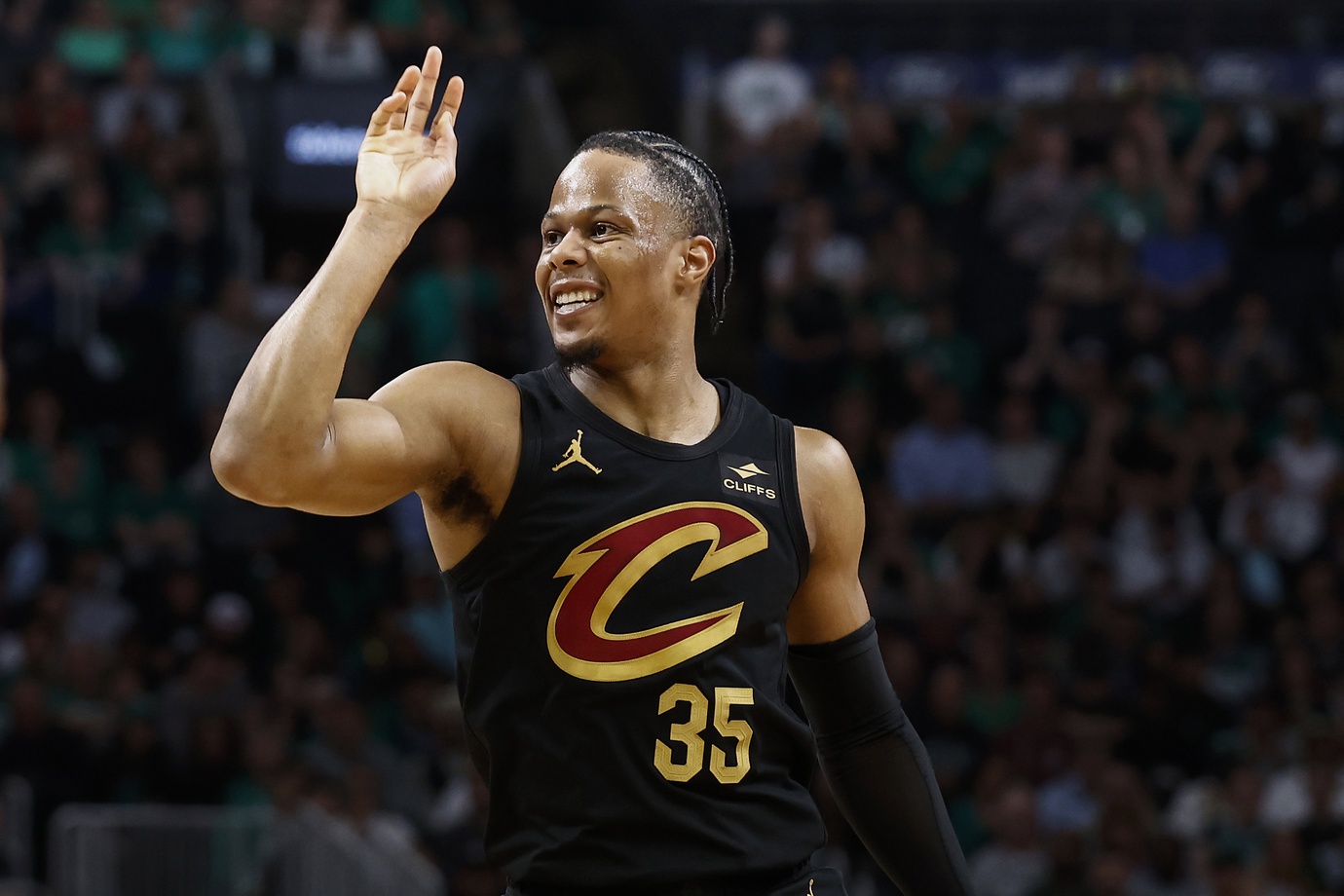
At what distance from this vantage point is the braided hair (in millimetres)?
3393

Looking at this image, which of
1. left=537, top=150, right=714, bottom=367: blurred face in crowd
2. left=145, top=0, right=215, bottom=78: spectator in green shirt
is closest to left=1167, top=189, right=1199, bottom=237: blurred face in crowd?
left=145, top=0, right=215, bottom=78: spectator in green shirt

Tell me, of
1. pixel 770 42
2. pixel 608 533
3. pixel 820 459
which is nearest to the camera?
pixel 608 533

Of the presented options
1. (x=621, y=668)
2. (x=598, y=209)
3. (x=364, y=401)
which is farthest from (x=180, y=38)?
(x=621, y=668)

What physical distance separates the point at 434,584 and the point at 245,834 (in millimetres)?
2642

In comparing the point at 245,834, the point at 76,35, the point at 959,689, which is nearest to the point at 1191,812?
the point at 959,689

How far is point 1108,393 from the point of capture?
35.7 feet

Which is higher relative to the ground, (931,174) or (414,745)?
(931,174)

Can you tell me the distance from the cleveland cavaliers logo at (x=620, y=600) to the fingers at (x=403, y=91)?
0.77 m

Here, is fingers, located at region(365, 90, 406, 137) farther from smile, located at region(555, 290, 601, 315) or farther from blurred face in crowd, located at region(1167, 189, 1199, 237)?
blurred face in crowd, located at region(1167, 189, 1199, 237)

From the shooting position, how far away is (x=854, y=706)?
3.55 m

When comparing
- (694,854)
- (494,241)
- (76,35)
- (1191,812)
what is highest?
(76,35)

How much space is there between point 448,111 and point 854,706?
4.46 feet

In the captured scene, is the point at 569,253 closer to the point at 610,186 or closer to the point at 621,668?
the point at 610,186

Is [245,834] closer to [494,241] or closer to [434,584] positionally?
[434,584]
